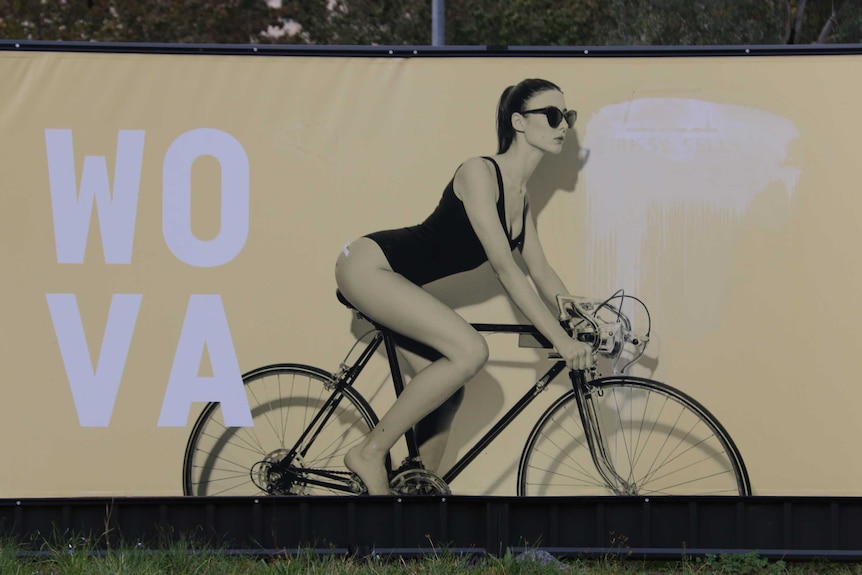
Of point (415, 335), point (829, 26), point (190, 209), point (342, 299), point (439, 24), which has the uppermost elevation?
point (829, 26)

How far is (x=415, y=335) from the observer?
5.20 metres

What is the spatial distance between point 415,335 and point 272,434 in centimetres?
96

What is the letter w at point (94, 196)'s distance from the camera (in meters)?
5.09

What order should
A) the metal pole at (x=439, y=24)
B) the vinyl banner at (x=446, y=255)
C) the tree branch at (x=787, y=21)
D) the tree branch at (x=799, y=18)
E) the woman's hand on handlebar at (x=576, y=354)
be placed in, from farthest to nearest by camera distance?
the tree branch at (x=787, y=21) < the tree branch at (x=799, y=18) < the metal pole at (x=439, y=24) < the woman's hand on handlebar at (x=576, y=354) < the vinyl banner at (x=446, y=255)

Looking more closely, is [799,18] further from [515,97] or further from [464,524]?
[464,524]

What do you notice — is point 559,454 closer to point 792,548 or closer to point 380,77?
point 792,548

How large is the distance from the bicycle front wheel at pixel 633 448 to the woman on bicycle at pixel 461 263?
0.97ft

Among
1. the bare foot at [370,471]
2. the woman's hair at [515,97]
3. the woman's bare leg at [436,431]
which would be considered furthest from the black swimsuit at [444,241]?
the bare foot at [370,471]

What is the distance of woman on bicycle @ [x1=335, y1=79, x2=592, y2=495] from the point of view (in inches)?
203

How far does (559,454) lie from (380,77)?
2284 mm

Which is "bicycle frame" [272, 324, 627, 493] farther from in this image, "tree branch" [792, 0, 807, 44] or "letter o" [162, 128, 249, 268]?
"tree branch" [792, 0, 807, 44]

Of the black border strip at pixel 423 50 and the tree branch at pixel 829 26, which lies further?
the tree branch at pixel 829 26

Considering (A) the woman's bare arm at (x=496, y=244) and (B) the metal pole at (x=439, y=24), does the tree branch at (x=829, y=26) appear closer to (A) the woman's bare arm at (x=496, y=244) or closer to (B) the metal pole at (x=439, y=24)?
(B) the metal pole at (x=439, y=24)

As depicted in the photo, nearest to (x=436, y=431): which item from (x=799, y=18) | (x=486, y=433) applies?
(x=486, y=433)
